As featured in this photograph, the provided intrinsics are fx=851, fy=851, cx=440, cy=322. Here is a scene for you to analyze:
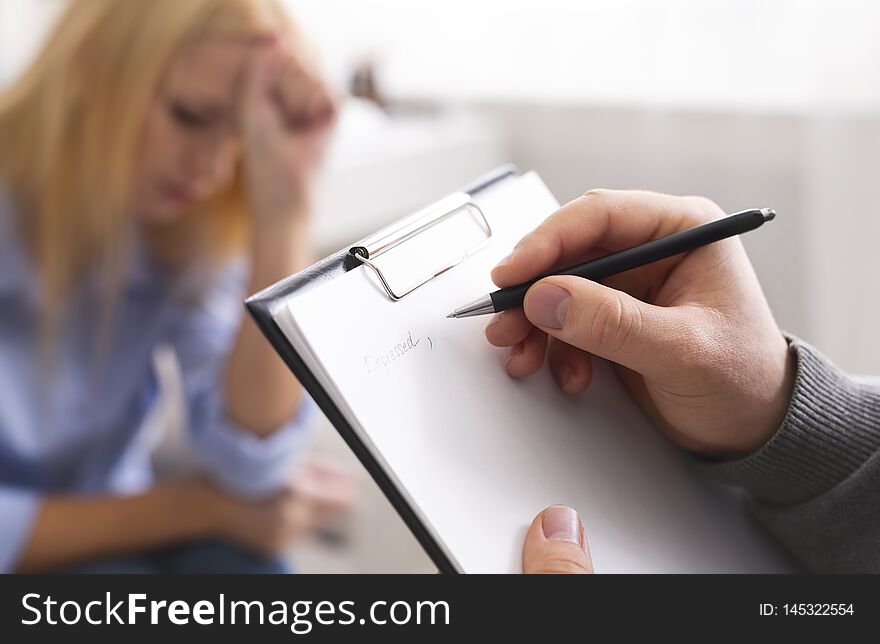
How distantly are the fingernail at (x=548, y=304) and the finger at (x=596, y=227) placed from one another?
0.05 feet

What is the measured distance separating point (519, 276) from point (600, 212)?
A: 0.05 metres

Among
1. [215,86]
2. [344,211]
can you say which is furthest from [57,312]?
[344,211]

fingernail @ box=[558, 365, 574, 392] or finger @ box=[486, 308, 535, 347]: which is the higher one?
finger @ box=[486, 308, 535, 347]

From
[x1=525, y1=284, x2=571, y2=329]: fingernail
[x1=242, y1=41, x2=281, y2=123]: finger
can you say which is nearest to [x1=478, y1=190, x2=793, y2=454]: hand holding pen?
[x1=525, y1=284, x2=571, y2=329]: fingernail

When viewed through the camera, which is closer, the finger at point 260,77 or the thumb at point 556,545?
the thumb at point 556,545

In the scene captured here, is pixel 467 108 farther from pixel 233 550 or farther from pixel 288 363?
pixel 288 363

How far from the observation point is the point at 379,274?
328 millimetres

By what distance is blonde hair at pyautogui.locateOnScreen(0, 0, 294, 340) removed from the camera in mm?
812

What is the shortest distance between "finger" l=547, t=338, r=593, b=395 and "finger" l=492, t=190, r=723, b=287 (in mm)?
39

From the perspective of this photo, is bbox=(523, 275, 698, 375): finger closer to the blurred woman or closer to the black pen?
the black pen

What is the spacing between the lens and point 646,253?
0.36 metres

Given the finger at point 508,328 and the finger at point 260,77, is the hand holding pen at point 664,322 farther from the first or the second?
the finger at point 260,77

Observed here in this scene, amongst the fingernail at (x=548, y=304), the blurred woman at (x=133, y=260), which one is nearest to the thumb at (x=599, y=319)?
the fingernail at (x=548, y=304)

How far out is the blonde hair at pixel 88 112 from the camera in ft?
2.66
